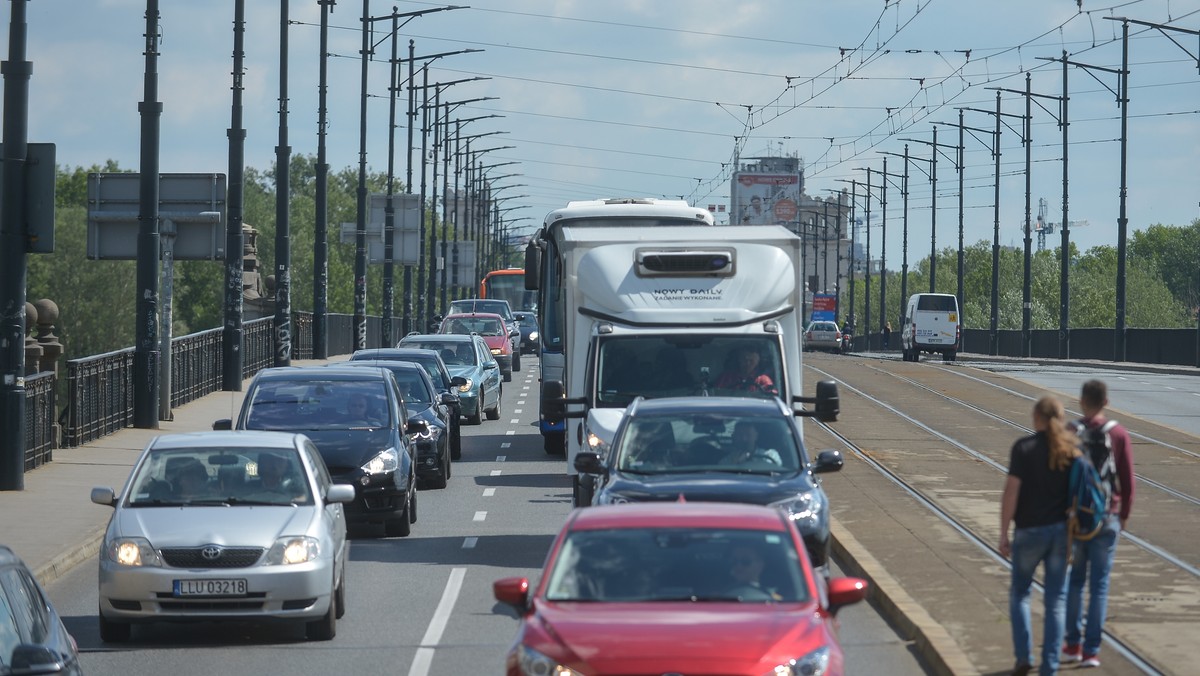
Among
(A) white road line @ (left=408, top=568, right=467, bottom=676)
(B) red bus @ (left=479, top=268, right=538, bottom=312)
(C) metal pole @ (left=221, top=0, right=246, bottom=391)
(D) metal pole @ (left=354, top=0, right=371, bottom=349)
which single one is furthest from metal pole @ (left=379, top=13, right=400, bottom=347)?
(A) white road line @ (left=408, top=568, right=467, bottom=676)

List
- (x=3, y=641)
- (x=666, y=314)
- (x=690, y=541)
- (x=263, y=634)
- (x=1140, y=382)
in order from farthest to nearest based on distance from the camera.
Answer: (x=1140, y=382) < (x=666, y=314) < (x=263, y=634) < (x=690, y=541) < (x=3, y=641)

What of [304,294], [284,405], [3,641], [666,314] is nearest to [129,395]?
[284,405]

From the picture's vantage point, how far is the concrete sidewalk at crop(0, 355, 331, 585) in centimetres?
1573

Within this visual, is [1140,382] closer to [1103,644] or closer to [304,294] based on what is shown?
[1103,644]

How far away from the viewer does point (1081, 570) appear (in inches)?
416

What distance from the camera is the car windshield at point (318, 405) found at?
59.5ft

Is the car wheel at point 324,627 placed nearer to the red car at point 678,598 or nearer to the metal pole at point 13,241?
the red car at point 678,598

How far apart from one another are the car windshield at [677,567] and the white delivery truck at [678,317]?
26.0 feet

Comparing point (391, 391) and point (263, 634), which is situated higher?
point (391, 391)

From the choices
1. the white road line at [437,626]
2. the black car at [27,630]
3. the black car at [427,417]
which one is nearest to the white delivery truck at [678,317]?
the white road line at [437,626]

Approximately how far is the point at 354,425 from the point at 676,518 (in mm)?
9663

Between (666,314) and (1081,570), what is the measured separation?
24.4 feet

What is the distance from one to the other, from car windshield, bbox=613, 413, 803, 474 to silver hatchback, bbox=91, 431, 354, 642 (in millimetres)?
2183

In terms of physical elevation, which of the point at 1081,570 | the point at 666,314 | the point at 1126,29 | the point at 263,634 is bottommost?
the point at 263,634
